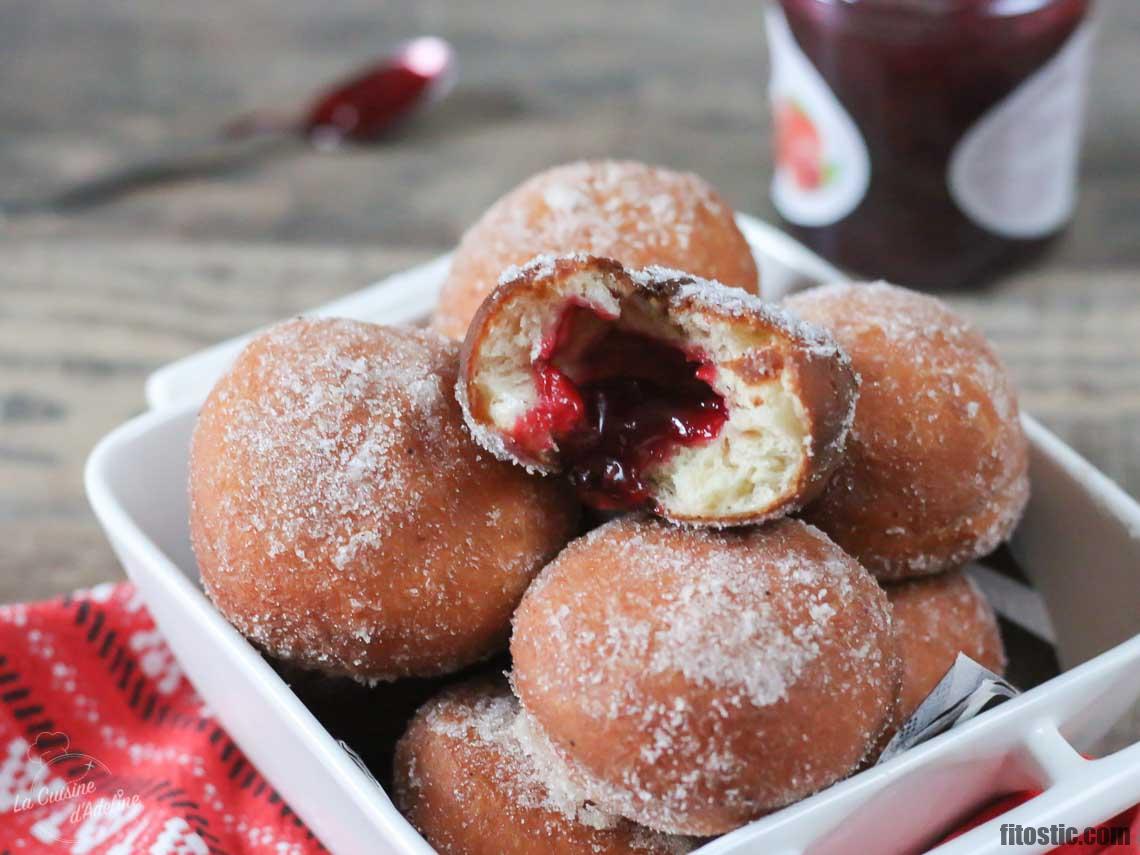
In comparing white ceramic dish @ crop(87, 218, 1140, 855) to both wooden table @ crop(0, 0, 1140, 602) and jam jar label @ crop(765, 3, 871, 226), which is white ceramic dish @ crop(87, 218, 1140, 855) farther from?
jam jar label @ crop(765, 3, 871, 226)

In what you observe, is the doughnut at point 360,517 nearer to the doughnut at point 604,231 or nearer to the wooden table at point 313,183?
the doughnut at point 604,231

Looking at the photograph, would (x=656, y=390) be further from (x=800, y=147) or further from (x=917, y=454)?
(x=800, y=147)

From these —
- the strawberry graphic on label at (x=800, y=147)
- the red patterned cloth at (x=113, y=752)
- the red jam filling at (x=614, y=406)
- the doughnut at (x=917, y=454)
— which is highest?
the red jam filling at (x=614, y=406)

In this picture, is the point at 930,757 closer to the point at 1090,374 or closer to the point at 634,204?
the point at 634,204

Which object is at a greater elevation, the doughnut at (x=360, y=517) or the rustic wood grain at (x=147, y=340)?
the doughnut at (x=360, y=517)

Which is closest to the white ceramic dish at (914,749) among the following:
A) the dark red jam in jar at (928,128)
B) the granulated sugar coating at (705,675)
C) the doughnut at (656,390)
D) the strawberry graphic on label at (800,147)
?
the granulated sugar coating at (705,675)

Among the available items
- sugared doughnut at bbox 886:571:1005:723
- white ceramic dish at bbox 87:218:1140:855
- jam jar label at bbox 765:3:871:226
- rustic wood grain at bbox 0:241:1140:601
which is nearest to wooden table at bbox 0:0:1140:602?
rustic wood grain at bbox 0:241:1140:601
